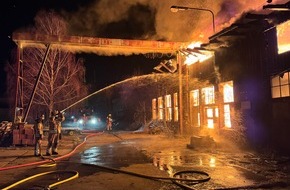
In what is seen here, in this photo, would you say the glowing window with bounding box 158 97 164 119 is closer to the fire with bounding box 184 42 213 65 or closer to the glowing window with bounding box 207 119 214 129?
the fire with bounding box 184 42 213 65

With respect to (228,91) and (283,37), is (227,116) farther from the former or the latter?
(283,37)

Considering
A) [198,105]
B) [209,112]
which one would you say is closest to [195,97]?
[198,105]

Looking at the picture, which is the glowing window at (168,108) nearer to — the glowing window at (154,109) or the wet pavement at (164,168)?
the glowing window at (154,109)

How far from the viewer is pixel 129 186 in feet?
22.7

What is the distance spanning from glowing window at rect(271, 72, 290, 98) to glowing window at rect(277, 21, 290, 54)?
1.00 metres

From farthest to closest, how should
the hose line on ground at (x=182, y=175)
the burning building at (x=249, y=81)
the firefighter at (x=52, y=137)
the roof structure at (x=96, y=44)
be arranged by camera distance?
the roof structure at (x=96, y=44) < the firefighter at (x=52, y=137) < the burning building at (x=249, y=81) < the hose line on ground at (x=182, y=175)

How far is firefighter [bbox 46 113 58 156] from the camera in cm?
1209

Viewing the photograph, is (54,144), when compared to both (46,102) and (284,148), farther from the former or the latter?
(46,102)

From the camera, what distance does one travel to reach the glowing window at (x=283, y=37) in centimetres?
1132

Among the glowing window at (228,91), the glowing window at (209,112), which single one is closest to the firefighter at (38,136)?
the glowing window at (228,91)

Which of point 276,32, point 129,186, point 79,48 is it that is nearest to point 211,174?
point 129,186

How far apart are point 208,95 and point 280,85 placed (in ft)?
21.4

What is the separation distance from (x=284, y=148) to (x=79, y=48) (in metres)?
12.0

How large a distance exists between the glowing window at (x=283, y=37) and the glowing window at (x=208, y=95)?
6103mm
